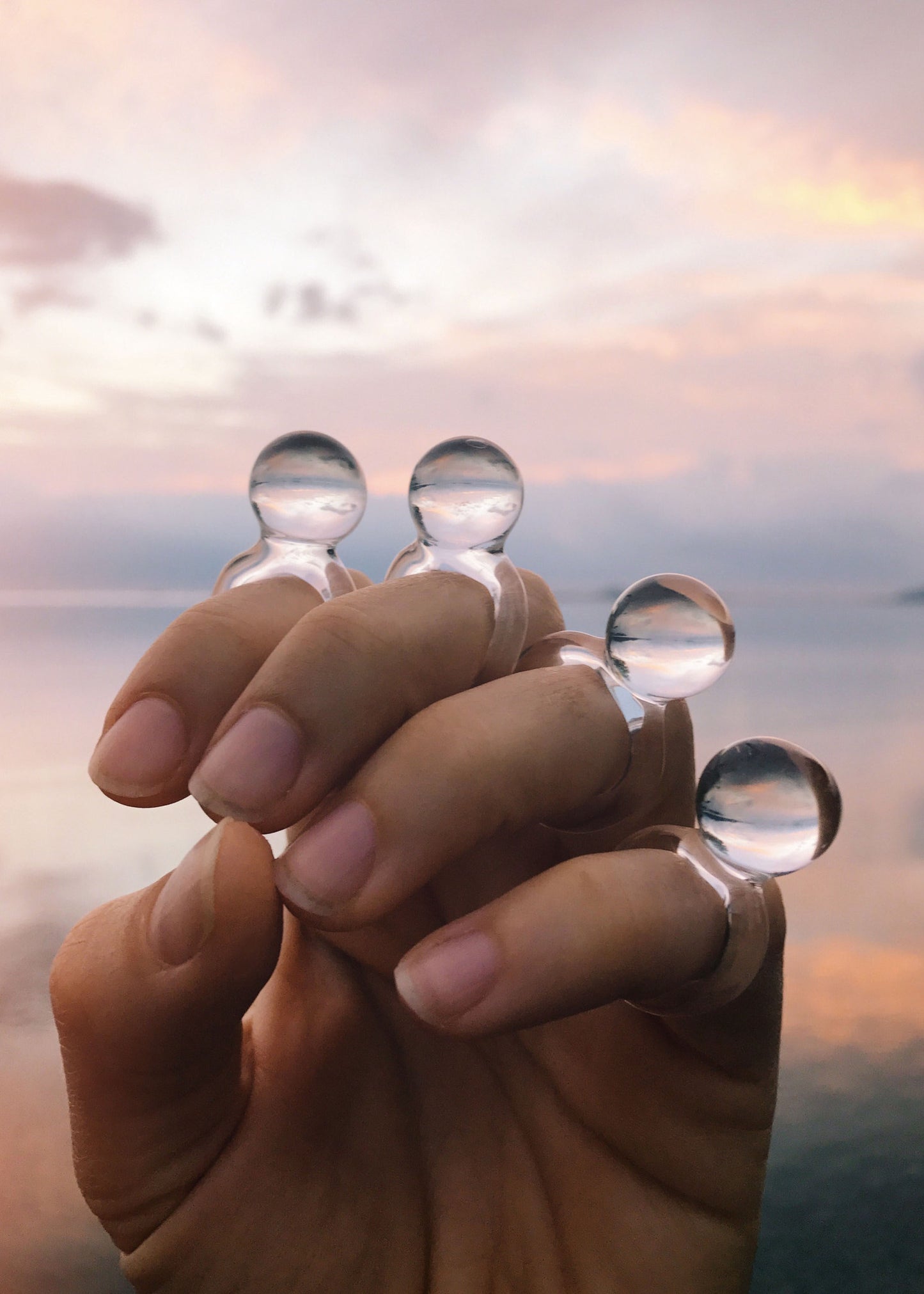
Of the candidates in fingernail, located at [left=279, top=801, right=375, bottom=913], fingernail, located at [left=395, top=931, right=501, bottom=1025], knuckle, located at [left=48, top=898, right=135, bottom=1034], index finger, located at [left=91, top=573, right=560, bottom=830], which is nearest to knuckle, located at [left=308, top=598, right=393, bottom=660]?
index finger, located at [left=91, top=573, right=560, bottom=830]

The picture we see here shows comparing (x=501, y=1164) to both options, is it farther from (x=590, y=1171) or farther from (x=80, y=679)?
(x=80, y=679)

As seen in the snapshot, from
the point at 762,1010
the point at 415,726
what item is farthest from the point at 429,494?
the point at 762,1010

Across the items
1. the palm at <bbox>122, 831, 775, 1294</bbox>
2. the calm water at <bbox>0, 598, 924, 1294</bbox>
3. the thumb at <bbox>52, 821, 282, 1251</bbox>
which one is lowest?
the calm water at <bbox>0, 598, 924, 1294</bbox>

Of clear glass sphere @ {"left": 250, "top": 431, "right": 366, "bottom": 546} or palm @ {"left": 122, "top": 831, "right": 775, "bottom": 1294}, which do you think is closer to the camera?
clear glass sphere @ {"left": 250, "top": 431, "right": 366, "bottom": 546}

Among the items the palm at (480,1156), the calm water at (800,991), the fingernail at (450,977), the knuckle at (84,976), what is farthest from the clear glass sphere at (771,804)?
the calm water at (800,991)

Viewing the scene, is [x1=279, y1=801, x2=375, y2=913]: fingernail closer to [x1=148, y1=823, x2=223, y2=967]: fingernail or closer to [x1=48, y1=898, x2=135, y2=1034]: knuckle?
[x1=148, y1=823, x2=223, y2=967]: fingernail

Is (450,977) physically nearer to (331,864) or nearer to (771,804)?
(331,864)
